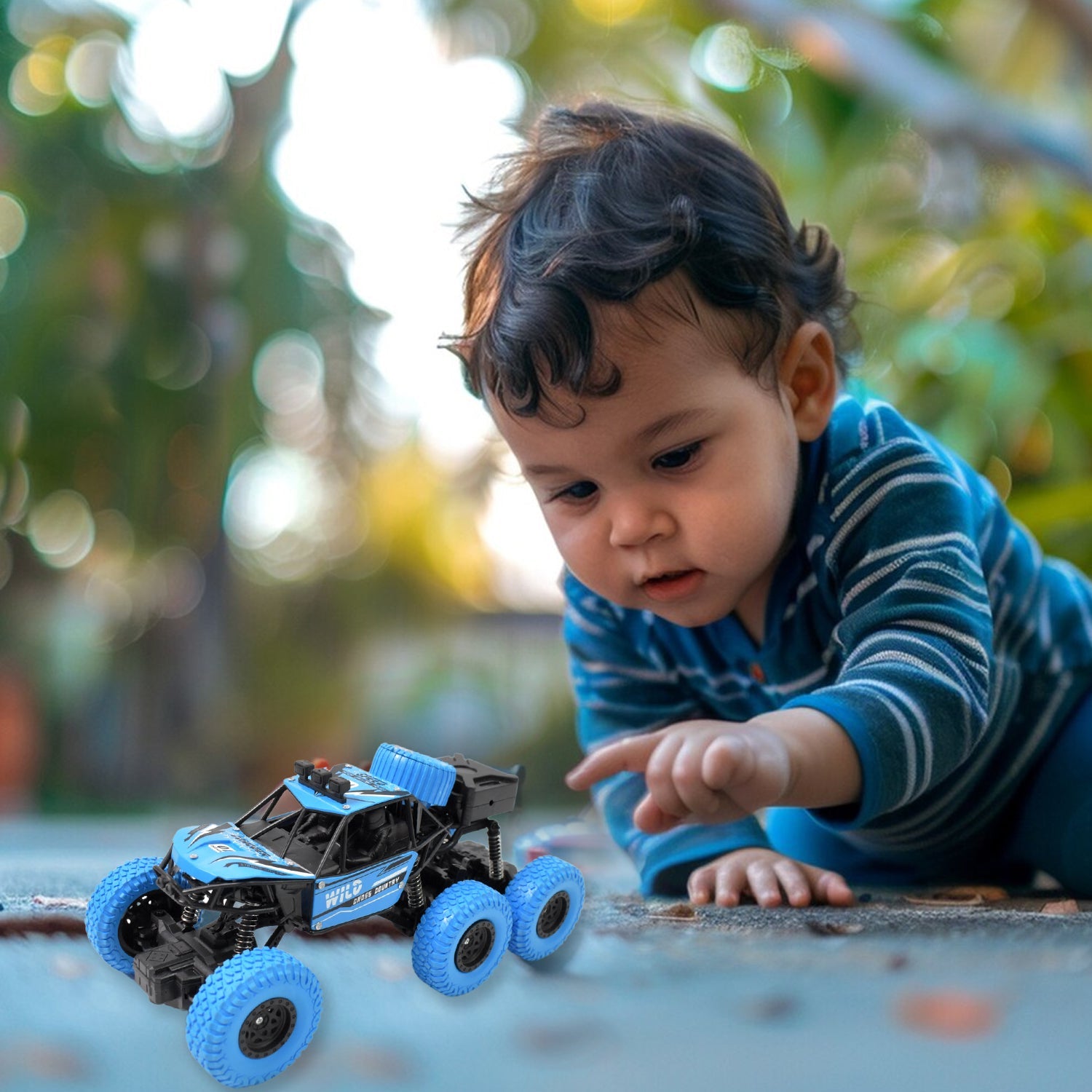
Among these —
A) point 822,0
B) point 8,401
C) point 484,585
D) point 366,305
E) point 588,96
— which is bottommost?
point 484,585

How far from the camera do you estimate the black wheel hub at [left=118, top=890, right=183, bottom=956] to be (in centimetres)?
69

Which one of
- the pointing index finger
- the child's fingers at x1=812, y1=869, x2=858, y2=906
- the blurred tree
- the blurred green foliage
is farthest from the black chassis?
the blurred green foliage

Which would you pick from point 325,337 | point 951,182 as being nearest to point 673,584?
point 951,182

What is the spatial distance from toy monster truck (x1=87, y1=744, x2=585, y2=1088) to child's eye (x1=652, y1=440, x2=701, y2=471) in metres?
0.28

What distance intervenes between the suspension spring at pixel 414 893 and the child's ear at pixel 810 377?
521 mm

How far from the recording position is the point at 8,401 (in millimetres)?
5043

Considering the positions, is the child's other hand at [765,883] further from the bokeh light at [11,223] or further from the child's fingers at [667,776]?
the bokeh light at [11,223]

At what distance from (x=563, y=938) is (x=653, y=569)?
0.98 feet

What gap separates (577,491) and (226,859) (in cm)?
Answer: 45

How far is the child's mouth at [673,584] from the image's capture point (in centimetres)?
97

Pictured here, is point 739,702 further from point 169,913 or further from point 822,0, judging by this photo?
point 822,0

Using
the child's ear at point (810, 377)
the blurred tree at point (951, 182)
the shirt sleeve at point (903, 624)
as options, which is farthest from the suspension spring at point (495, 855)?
the blurred tree at point (951, 182)

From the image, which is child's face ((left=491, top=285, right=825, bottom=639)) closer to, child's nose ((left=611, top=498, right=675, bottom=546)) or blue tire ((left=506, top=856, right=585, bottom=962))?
child's nose ((left=611, top=498, right=675, bottom=546))

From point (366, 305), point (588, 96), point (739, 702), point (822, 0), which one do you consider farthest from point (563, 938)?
point (366, 305)
